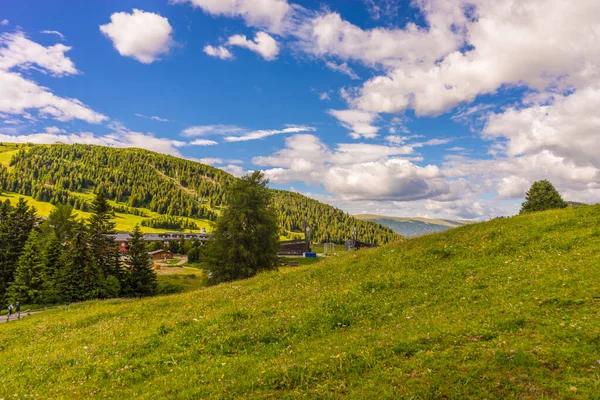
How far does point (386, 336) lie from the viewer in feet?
35.4

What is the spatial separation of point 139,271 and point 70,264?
11943mm

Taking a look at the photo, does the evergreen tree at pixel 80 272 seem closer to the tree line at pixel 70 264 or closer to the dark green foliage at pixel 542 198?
the tree line at pixel 70 264

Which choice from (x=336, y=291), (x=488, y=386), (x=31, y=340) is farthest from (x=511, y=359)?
(x=31, y=340)

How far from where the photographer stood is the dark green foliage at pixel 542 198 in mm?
69062

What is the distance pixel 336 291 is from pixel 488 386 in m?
10.8

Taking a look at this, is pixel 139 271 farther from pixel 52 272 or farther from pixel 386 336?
pixel 386 336

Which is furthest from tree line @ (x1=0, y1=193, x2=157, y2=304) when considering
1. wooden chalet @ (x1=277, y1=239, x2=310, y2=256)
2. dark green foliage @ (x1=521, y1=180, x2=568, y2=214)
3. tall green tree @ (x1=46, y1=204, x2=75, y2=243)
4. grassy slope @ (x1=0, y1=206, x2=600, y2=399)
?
wooden chalet @ (x1=277, y1=239, x2=310, y2=256)

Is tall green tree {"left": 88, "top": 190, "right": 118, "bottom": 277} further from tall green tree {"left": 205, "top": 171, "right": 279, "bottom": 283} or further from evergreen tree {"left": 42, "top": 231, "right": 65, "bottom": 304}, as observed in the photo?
tall green tree {"left": 205, "top": 171, "right": 279, "bottom": 283}

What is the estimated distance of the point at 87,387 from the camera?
412 inches

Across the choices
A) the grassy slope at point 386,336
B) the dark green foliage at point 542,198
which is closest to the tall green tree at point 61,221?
the grassy slope at point 386,336

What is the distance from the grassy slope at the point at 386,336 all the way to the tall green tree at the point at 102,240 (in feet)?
138

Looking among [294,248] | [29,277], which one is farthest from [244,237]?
[294,248]

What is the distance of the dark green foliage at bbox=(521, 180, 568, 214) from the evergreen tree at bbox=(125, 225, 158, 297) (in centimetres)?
8156

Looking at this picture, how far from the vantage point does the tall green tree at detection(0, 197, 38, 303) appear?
60.5 metres
